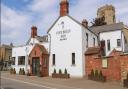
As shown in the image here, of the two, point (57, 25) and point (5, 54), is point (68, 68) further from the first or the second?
point (5, 54)

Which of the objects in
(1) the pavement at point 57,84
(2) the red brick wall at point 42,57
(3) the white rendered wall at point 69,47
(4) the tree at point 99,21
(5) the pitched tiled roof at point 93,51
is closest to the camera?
(1) the pavement at point 57,84

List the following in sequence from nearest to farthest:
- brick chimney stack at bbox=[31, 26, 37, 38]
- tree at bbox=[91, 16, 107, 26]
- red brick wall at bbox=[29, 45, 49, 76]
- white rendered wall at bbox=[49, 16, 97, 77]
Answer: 1. white rendered wall at bbox=[49, 16, 97, 77]
2. red brick wall at bbox=[29, 45, 49, 76]
3. brick chimney stack at bbox=[31, 26, 37, 38]
4. tree at bbox=[91, 16, 107, 26]

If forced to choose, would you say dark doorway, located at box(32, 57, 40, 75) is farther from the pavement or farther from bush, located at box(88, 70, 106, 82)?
the pavement

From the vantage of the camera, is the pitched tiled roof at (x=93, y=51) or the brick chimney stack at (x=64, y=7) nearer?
the pitched tiled roof at (x=93, y=51)

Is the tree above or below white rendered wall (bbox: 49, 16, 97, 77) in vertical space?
above

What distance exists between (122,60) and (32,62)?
15.8 m

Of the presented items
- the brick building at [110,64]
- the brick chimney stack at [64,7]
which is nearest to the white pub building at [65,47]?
the brick chimney stack at [64,7]

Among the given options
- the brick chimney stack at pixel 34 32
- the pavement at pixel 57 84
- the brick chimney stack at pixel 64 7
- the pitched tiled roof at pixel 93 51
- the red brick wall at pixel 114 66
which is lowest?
the pavement at pixel 57 84

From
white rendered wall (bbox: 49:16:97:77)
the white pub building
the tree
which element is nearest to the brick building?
white rendered wall (bbox: 49:16:97:77)

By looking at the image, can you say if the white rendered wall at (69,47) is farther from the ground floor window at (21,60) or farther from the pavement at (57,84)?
the ground floor window at (21,60)

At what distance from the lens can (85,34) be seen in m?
37.8

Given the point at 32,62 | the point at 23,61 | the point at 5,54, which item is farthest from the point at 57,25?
the point at 5,54

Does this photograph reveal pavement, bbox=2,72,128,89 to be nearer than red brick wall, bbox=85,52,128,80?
Yes

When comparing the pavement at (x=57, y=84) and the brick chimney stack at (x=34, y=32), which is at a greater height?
the brick chimney stack at (x=34, y=32)
